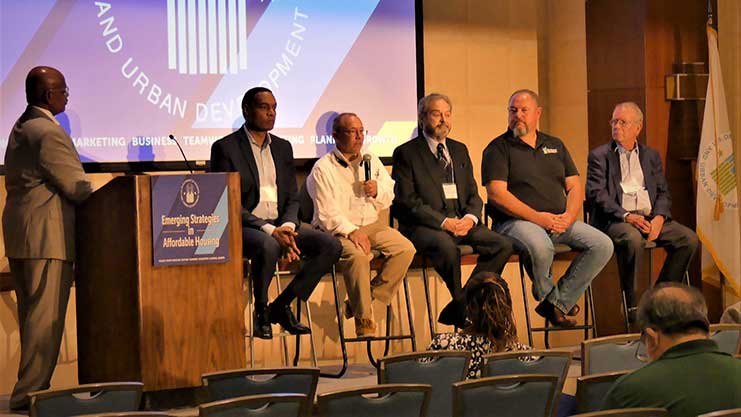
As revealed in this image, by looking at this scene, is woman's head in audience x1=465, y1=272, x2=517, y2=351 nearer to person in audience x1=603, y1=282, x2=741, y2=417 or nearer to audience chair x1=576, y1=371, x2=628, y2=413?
audience chair x1=576, y1=371, x2=628, y2=413


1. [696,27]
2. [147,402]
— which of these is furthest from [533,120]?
[147,402]

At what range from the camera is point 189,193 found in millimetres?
5051

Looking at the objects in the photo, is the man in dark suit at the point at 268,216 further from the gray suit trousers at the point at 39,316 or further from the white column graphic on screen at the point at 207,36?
the gray suit trousers at the point at 39,316

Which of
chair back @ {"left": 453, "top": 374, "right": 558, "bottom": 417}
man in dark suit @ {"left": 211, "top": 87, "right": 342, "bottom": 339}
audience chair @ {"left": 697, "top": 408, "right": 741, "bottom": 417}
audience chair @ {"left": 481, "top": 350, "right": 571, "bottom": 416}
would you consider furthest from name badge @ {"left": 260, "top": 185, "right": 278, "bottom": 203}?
audience chair @ {"left": 697, "top": 408, "right": 741, "bottom": 417}

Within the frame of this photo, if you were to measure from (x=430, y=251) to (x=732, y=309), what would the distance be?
1.64m

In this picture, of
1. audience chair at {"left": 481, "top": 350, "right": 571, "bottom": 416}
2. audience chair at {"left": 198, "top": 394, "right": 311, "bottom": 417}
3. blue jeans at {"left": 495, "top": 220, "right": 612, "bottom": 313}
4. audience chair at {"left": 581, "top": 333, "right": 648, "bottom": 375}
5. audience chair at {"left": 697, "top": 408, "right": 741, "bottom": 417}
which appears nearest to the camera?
audience chair at {"left": 697, "top": 408, "right": 741, "bottom": 417}

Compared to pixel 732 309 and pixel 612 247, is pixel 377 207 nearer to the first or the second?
pixel 612 247

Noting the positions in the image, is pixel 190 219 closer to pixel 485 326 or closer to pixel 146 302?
pixel 146 302

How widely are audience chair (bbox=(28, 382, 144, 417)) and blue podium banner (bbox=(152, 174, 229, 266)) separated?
4.17ft

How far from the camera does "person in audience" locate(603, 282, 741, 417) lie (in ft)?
9.76

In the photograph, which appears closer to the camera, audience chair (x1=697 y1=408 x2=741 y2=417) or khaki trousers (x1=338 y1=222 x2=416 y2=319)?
audience chair (x1=697 y1=408 x2=741 y2=417)

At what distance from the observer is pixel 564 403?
4.12m

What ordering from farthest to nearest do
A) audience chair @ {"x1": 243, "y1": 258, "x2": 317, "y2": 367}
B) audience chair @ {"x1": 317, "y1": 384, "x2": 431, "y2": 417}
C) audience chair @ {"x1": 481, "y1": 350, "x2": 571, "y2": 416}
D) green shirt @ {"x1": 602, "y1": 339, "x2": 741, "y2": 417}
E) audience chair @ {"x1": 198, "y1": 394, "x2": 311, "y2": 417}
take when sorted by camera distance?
audience chair @ {"x1": 243, "y1": 258, "x2": 317, "y2": 367} < audience chair @ {"x1": 481, "y1": 350, "x2": 571, "y2": 416} < audience chair @ {"x1": 317, "y1": 384, "x2": 431, "y2": 417} < audience chair @ {"x1": 198, "y1": 394, "x2": 311, "y2": 417} < green shirt @ {"x1": 602, "y1": 339, "x2": 741, "y2": 417}

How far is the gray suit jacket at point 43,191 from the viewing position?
528 centimetres
